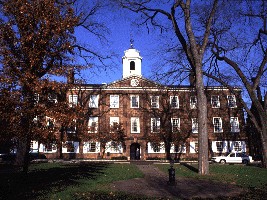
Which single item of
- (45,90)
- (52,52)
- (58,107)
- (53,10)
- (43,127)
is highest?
(53,10)

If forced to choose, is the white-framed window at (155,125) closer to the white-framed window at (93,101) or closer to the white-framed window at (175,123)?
the white-framed window at (175,123)

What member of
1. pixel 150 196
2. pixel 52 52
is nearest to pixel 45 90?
pixel 52 52

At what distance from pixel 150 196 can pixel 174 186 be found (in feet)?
9.25

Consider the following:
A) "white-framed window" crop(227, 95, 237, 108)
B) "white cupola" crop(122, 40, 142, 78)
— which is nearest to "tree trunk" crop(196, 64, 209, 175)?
"white-framed window" crop(227, 95, 237, 108)

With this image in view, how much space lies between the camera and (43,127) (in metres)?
11.2

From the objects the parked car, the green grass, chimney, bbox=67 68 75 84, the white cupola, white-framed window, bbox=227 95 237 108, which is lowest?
the parked car

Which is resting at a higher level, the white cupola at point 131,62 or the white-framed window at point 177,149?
the white cupola at point 131,62

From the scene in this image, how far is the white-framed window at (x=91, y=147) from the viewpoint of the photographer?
37116 millimetres

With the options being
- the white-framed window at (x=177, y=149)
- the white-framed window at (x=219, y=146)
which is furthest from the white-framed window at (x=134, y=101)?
the white-framed window at (x=219, y=146)

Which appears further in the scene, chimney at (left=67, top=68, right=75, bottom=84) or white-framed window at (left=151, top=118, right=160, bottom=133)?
white-framed window at (left=151, top=118, right=160, bottom=133)

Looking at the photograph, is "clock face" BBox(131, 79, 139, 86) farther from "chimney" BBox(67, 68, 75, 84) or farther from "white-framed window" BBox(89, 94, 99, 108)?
"chimney" BBox(67, 68, 75, 84)

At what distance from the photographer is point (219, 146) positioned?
37812 millimetres

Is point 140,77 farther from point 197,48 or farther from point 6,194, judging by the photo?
point 6,194

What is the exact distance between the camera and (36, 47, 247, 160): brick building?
37.1 meters
